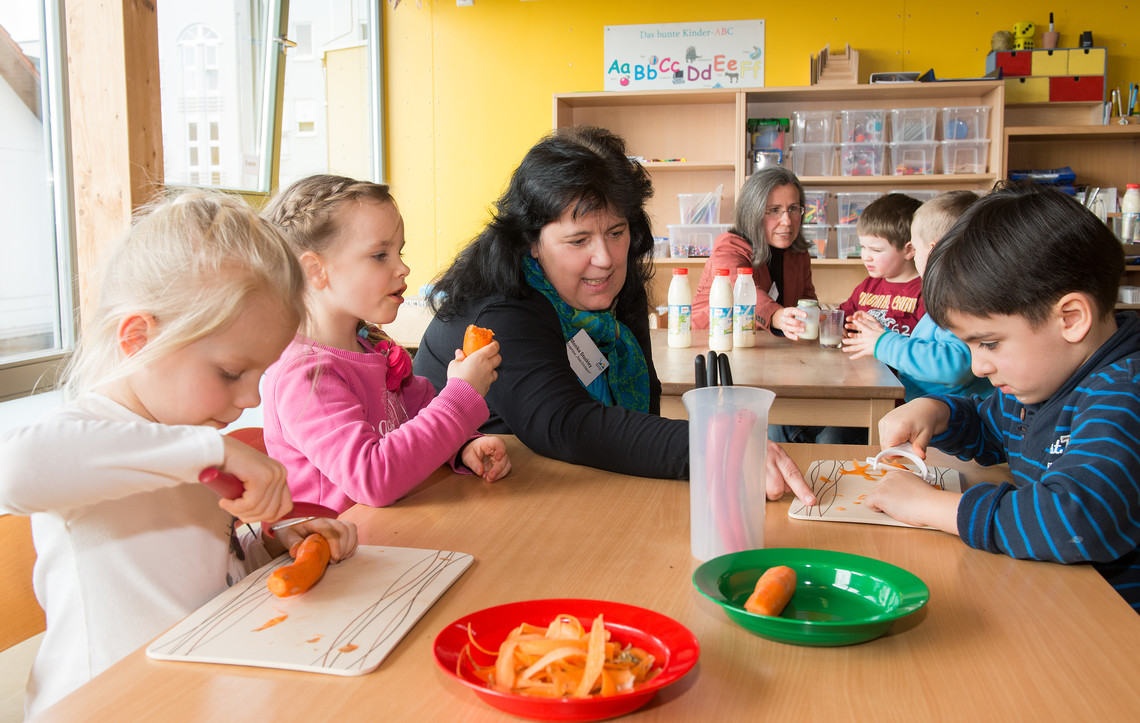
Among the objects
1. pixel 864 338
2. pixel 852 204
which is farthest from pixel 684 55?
pixel 864 338

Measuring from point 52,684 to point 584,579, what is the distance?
21.5 inches

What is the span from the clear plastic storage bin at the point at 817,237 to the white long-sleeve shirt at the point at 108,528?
3931 millimetres

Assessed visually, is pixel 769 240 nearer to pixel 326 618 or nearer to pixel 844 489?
pixel 844 489

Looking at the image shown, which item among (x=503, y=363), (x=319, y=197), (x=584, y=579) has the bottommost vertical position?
(x=584, y=579)

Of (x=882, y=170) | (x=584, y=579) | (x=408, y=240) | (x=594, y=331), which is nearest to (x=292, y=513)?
(x=584, y=579)

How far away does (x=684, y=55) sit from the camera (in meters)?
4.78

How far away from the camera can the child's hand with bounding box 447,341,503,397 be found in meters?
1.22

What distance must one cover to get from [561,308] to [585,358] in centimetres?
11

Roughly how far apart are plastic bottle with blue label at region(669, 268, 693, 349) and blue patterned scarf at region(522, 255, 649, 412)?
2.29ft

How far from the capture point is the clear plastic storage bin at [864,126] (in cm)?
434

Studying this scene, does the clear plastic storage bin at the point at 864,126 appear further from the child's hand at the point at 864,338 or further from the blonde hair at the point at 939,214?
the child's hand at the point at 864,338

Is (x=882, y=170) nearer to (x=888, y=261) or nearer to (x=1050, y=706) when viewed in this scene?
(x=888, y=261)

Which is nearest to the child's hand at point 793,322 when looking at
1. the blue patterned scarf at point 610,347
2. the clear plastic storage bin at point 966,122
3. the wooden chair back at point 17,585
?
the blue patterned scarf at point 610,347

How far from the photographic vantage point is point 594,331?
65.4 inches
